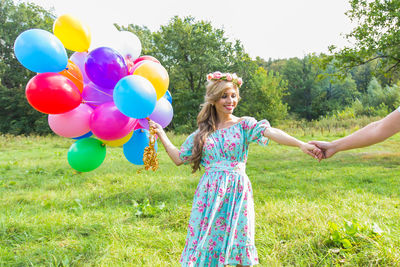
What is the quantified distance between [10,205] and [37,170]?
2.73m

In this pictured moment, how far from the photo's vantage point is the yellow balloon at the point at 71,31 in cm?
276

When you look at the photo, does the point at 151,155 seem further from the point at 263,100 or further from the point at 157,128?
the point at 263,100

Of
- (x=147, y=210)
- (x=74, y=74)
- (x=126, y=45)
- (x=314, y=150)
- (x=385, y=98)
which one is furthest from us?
(x=385, y=98)

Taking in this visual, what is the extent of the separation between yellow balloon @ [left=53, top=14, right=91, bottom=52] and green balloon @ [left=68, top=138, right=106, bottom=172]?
3.18 ft

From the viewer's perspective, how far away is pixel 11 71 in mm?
24125

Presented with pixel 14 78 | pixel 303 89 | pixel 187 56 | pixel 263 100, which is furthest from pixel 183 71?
pixel 303 89

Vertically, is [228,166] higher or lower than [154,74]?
lower

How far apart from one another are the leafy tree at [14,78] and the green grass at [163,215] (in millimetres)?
19243

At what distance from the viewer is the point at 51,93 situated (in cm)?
239

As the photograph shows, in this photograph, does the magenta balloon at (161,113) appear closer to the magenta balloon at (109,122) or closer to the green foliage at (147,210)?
the magenta balloon at (109,122)

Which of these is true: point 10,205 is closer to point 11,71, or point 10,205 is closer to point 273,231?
point 273,231

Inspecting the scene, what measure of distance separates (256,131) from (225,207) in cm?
67

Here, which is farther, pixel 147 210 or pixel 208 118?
pixel 147 210

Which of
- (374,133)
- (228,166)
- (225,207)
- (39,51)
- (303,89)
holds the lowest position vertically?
(225,207)
